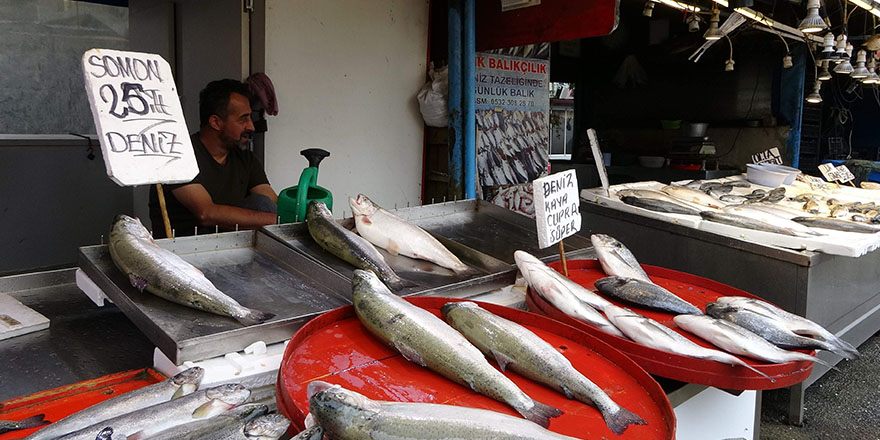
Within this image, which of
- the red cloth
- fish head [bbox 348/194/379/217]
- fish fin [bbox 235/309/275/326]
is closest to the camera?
fish fin [bbox 235/309/275/326]

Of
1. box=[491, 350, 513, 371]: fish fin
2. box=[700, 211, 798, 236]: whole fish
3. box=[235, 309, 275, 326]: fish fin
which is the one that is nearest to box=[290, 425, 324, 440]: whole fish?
box=[491, 350, 513, 371]: fish fin

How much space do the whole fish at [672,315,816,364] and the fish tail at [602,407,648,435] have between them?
1.98ft

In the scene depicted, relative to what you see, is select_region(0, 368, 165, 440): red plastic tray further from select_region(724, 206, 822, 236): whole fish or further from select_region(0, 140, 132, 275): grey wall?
select_region(0, 140, 132, 275): grey wall

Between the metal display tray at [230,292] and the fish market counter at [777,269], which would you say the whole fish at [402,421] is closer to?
the metal display tray at [230,292]

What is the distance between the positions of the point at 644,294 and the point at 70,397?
1836mm

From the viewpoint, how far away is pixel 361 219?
2756 mm

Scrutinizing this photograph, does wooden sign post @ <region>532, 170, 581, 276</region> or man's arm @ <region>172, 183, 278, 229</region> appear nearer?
wooden sign post @ <region>532, 170, 581, 276</region>

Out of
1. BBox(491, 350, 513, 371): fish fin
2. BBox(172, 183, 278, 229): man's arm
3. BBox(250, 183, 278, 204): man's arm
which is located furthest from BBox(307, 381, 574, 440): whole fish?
BBox(250, 183, 278, 204): man's arm

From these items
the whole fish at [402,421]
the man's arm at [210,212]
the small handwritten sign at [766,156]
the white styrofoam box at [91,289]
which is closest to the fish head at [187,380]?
the whole fish at [402,421]

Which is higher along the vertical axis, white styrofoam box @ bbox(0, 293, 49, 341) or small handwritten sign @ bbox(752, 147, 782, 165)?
small handwritten sign @ bbox(752, 147, 782, 165)

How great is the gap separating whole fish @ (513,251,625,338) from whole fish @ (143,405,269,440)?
110cm

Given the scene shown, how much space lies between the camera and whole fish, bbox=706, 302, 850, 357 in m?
1.86

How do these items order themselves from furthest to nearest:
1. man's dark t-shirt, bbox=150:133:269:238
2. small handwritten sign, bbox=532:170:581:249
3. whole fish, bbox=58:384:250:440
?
man's dark t-shirt, bbox=150:133:269:238, small handwritten sign, bbox=532:170:581:249, whole fish, bbox=58:384:250:440

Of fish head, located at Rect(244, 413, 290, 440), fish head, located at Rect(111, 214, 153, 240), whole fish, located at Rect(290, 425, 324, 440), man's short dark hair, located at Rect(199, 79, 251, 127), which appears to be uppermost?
man's short dark hair, located at Rect(199, 79, 251, 127)
